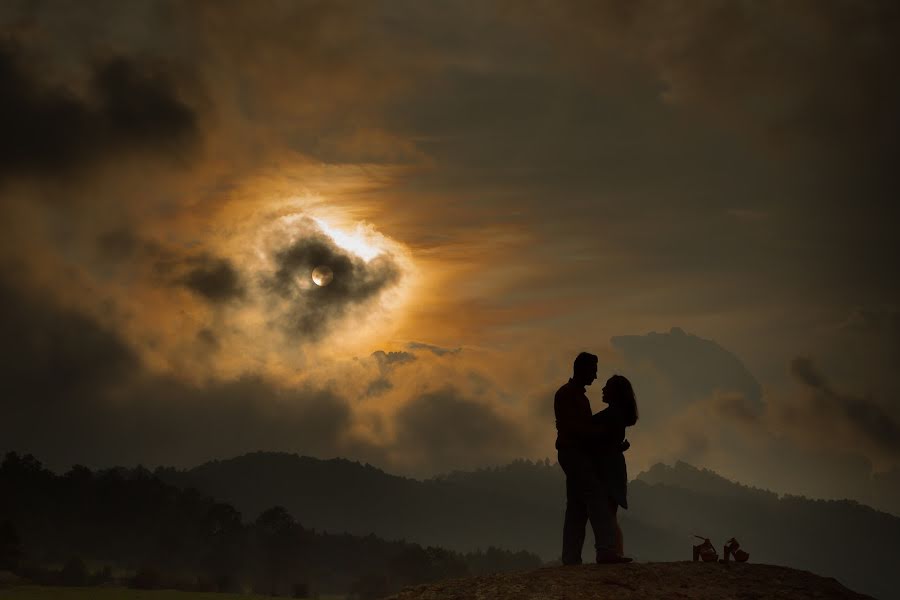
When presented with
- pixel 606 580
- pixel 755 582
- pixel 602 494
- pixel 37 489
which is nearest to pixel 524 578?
pixel 606 580

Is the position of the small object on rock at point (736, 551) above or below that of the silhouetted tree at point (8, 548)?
below

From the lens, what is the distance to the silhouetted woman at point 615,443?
15.3 meters

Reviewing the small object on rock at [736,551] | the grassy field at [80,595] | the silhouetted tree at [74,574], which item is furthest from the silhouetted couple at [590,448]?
the silhouetted tree at [74,574]

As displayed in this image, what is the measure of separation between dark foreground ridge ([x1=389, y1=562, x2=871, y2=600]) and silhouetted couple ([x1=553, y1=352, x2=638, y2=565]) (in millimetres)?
1088

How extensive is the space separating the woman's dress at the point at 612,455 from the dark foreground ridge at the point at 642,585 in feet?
4.52

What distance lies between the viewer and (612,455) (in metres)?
15.4

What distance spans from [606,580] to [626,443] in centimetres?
283

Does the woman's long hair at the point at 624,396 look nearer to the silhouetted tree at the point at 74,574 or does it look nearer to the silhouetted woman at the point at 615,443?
the silhouetted woman at the point at 615,443

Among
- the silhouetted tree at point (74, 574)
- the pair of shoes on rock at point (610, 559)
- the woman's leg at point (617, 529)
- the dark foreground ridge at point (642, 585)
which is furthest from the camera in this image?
the silhouetted tree at point (74, 574)

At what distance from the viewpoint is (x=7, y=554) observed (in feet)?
470

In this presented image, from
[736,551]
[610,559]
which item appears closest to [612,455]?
[610,559]

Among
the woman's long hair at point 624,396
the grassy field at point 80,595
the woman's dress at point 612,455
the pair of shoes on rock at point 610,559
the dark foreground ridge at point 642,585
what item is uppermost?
the woman's long hair at point 624,396

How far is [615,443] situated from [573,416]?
867mm

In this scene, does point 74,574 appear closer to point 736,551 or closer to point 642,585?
point 736,551
